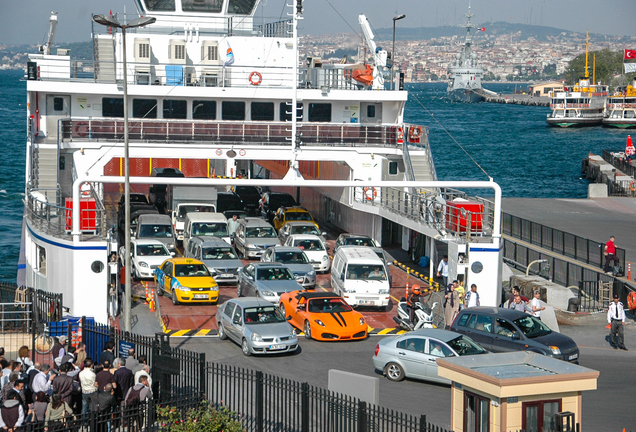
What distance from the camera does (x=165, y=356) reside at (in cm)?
1650

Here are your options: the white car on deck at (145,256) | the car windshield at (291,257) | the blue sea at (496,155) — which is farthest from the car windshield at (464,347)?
the blue sea at (496,155)

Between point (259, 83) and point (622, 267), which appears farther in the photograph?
point (259, 83)

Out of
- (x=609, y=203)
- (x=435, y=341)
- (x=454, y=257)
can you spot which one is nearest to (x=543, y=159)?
(x=609, y=203)

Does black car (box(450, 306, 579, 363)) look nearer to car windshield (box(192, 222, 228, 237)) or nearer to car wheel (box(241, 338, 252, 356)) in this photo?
car wheel (box(241, 338, 252, 356))

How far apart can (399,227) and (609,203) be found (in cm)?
2272

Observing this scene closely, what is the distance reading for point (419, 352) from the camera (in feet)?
63.4

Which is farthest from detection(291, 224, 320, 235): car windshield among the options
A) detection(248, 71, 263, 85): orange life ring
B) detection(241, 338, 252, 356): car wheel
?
detection(241, 338, 252, 356): car wheel

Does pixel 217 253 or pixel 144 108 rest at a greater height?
pixel 144 108

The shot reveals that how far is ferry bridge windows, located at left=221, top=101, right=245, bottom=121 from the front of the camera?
3617 centimetres

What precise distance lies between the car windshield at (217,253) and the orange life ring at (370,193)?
7128mm

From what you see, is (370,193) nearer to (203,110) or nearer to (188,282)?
(203,110)

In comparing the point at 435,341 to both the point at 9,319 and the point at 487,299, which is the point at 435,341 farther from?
the point at 9,319

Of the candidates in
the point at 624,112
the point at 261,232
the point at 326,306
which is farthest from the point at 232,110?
the point at 624,112

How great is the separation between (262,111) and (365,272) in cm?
1176
